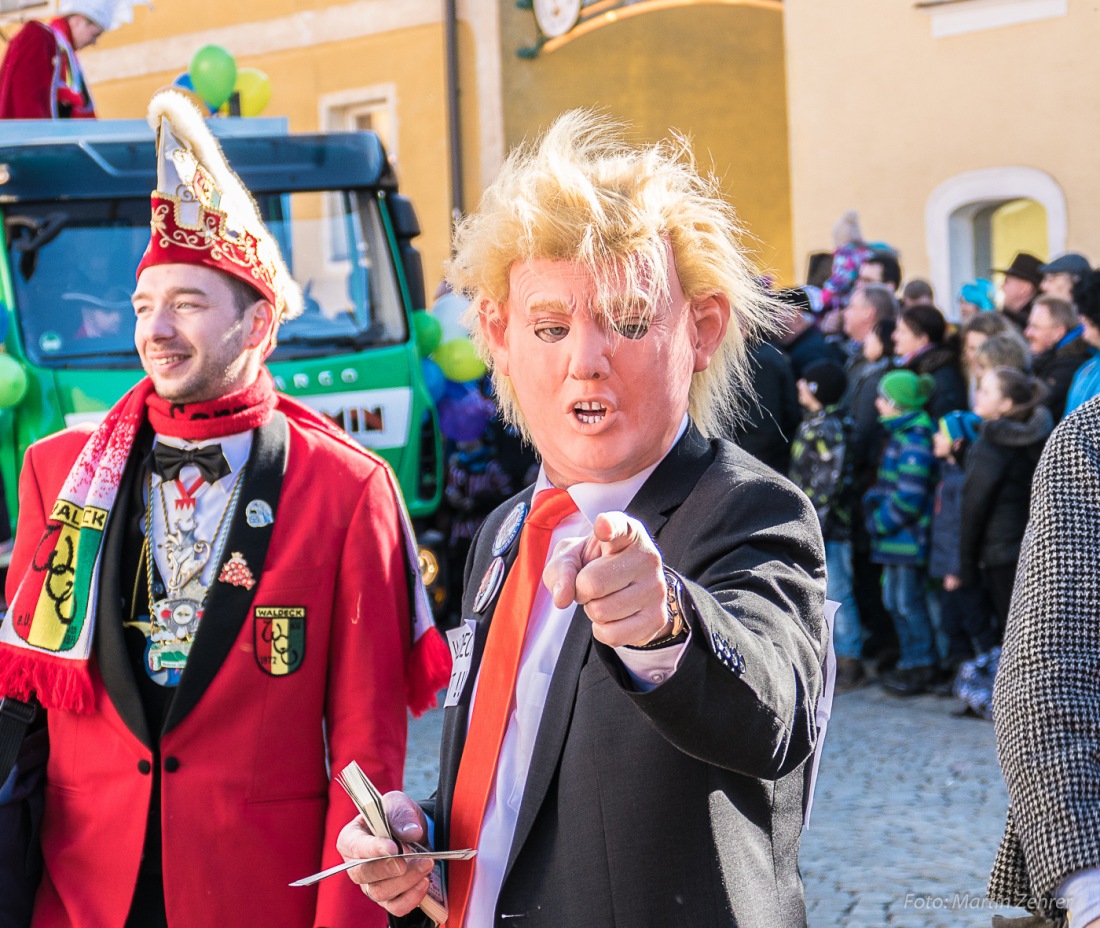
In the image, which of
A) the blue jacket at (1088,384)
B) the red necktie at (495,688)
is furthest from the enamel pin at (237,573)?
the blue jacket at (1088,384)

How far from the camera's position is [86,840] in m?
2.79

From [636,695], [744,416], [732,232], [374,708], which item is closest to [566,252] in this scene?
[732,232]

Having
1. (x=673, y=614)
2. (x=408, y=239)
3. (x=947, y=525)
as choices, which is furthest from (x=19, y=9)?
(x=673, y=614)

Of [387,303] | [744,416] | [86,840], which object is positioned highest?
[387,303]

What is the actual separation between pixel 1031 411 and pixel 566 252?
558 cm

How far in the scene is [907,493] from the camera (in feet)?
25.8

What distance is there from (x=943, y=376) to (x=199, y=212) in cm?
578

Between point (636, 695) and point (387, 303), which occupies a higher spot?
point (387, 303)

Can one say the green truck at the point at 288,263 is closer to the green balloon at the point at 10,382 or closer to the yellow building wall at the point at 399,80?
the green balloon at the point at 10,382

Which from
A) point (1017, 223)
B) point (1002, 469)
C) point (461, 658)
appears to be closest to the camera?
point (461, 658)

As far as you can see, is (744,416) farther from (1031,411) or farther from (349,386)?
(349,386)

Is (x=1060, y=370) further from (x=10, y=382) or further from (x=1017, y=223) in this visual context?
(x=1017, y=223)

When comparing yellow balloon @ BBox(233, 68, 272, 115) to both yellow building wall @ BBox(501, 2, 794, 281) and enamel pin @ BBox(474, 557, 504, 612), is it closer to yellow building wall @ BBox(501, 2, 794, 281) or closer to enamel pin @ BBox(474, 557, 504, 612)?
yellow building wall @ BBox(501, 2, 794, 281)

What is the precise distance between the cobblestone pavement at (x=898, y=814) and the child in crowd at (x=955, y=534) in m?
0.42
